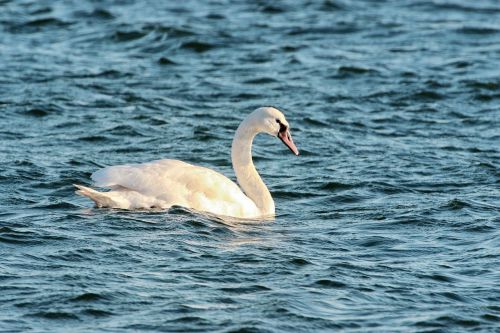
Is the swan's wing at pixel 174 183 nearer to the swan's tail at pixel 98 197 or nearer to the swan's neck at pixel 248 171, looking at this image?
the swan's tail at pixel 98 197

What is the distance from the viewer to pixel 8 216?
12.1 metres

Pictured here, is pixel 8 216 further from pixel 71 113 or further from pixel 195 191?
pixel 71 113

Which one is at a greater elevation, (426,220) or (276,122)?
(276,122)

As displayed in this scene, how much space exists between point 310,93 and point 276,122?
628cm

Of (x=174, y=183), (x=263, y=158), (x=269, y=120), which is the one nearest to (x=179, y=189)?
(x=174, y=183)

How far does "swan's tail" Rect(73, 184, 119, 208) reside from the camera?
468 inches

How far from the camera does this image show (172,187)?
12.4 m

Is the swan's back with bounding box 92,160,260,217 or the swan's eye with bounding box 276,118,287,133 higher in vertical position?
the swan's eye with bounding box 276,118,287,133

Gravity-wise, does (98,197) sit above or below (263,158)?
above

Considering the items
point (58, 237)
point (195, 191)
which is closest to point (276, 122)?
point (195, 191)

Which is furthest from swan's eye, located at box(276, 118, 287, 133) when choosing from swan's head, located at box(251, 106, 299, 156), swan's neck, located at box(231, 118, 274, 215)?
swan's neck, located at box(231, 118, 274, 215)

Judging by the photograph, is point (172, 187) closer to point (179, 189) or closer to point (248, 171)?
point (179, 189)

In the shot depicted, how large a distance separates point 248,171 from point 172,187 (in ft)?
4.88

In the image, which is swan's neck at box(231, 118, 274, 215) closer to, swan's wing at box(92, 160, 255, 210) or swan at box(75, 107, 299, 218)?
swan at box(75, 107, 299, 218)
